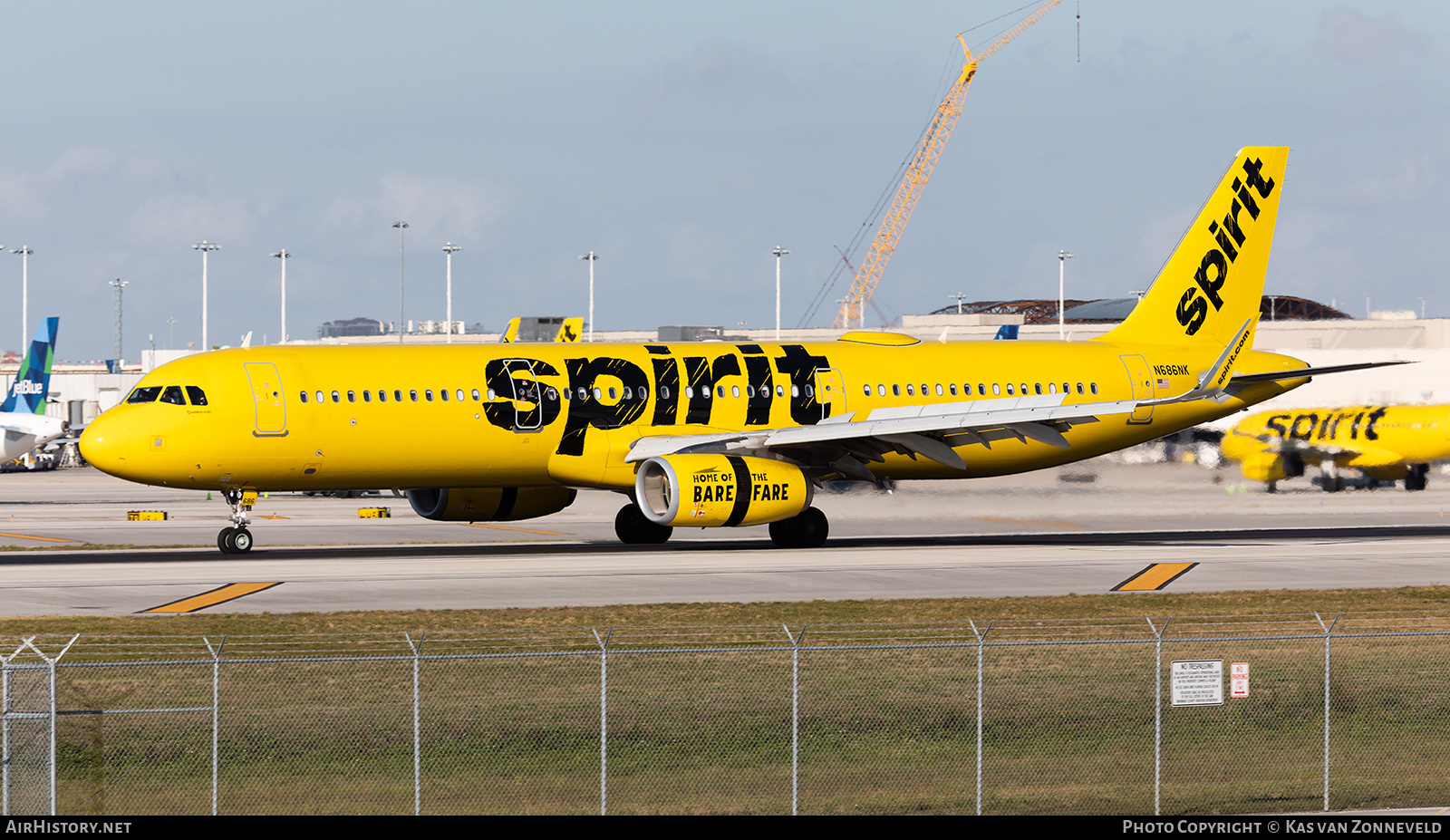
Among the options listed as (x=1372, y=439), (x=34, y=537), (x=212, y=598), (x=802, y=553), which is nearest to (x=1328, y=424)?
(x=1372, y=439)

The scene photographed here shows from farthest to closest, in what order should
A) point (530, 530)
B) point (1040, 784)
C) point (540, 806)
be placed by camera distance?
point (530, 530), point (1040, 784), point (540, 806)

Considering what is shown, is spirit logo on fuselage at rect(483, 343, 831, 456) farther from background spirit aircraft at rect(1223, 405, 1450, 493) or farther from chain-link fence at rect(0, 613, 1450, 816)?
background spirit aircraft at rect(1223, 405, 1450, 493)

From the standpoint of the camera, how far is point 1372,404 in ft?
254

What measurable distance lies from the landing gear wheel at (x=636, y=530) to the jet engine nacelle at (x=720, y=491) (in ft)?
12.9

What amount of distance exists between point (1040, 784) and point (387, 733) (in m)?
8.68

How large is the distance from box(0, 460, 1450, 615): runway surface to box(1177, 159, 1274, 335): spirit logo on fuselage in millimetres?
6356

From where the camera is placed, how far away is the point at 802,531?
Result: 4431 centimetres

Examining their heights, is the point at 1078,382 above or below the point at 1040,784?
above

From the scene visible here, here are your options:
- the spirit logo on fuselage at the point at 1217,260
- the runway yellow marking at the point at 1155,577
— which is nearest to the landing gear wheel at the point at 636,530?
the runway yellow marking at the point at 1155,577

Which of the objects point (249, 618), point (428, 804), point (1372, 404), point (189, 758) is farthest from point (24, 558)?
point (1372, 404)

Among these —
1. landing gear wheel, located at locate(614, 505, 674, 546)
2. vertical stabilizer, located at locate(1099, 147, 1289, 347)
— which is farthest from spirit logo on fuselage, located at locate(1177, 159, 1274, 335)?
landing gear wheel, located at locate(614, 505, 674, 546)

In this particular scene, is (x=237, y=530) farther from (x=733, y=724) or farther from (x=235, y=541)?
(x=733, y=724)

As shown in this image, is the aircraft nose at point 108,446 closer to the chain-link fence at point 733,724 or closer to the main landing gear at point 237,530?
the main landing gear at point 237,530

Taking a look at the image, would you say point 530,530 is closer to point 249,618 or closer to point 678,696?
point 249,618
